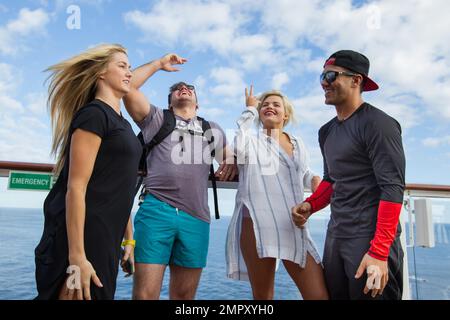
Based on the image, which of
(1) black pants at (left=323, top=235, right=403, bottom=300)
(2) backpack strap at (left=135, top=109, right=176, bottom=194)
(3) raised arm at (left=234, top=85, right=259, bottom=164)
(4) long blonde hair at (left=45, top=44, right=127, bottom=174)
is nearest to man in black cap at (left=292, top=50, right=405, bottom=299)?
(1) black pants at (left=323, top=235, right=403, bottom=300)

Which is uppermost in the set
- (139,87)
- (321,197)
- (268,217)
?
(139,87)

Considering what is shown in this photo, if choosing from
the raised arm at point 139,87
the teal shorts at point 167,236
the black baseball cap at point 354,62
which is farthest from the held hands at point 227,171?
the black baseball cap at point 354,62

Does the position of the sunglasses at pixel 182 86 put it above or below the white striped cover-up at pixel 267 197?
above

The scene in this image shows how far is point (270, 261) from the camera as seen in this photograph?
2.15 meters

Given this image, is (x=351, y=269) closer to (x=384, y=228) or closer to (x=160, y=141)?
(x=384, y=228)

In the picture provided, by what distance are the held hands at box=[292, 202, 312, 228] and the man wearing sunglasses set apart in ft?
1.69

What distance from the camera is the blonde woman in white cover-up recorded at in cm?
209

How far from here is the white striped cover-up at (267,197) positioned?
2.11m

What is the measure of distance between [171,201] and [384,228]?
46.4 inches

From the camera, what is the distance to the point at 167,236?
214cm

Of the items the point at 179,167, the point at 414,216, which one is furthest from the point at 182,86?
the point at 414,216

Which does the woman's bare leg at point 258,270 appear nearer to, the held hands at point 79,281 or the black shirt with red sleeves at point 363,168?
the black shirt with red sleeves at point 363,168
